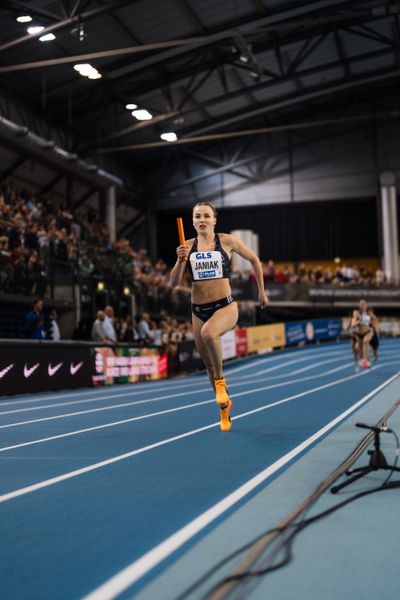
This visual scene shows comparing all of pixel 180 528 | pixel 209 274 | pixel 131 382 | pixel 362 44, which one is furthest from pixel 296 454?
pixel 362 44

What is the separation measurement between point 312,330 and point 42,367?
2596 cm

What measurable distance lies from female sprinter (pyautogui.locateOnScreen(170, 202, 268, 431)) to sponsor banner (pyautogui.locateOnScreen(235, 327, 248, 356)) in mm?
23727

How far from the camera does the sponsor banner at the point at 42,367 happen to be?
16344mm

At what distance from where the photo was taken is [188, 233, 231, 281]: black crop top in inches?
332

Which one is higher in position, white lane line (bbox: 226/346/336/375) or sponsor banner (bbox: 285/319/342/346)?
sponsor banner (bbox: 285/319/342/346)

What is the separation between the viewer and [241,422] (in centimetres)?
1002

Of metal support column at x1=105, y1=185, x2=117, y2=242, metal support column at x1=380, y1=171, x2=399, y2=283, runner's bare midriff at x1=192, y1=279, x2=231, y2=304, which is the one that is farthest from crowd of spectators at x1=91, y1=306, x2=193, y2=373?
metal support column at x1=380, y1=171, x2=399, y2=283

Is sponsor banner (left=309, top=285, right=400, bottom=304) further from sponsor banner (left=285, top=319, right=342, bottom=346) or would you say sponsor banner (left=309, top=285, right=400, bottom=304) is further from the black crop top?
the black crop top

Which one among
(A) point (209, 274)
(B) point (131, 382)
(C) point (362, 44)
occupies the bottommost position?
(B) point (131, 382)

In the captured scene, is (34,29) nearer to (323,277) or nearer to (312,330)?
(312,330)

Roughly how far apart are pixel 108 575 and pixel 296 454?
149 inches

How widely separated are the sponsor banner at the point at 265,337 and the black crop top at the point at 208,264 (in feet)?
83.9

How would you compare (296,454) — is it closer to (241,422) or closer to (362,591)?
(241,422)

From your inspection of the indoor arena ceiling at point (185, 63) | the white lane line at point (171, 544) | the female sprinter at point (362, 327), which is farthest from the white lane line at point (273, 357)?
the white lane line at point (171, 544)
